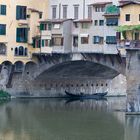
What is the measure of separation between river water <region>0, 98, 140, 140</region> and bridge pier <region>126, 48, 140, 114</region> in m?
1.13

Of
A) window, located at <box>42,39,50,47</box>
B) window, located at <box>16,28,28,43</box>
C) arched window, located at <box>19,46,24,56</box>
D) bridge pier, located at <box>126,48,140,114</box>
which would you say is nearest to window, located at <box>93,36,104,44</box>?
window, located at <box>42,39,50,47</box>

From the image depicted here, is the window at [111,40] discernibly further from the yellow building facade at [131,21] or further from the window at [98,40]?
the yellow building facade at [131,21]

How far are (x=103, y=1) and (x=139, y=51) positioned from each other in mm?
7215

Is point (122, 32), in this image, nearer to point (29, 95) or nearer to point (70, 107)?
point (70, 107)

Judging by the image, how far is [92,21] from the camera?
56.8 m

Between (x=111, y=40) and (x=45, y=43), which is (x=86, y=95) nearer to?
(x=45, y=43)

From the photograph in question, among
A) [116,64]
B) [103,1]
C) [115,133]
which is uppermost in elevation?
[103,1]

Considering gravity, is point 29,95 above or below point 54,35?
below

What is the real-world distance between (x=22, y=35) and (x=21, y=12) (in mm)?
1862

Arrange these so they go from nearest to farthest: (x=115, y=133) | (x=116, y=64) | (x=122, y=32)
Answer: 1. (x=115, y=133)
2. (x=122, y=32)
3. (x=116, y=64)

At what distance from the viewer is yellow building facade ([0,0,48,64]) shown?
198ft

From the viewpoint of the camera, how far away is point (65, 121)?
48.2 meters

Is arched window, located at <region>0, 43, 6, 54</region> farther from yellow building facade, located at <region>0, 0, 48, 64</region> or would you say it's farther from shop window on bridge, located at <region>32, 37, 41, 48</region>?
shop window on bridge, located at <region>32, 37, 41, 48</region>

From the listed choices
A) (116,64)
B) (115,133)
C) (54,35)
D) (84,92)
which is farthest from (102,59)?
(115,133)
